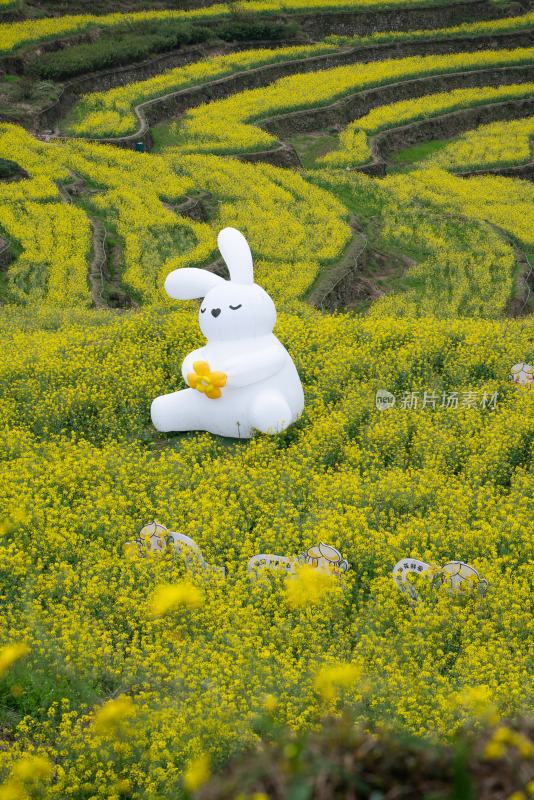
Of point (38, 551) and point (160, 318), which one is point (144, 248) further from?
point (38, 551)

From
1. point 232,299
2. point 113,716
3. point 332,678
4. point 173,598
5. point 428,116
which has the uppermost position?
point 232,299

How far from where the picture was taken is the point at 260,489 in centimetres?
812

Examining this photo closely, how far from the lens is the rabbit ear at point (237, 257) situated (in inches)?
356

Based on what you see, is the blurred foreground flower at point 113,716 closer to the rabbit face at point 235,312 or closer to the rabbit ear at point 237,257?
the rabbit face at point 235,312

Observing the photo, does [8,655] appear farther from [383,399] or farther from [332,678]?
[383,399]

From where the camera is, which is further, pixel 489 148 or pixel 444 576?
pixel 489 148

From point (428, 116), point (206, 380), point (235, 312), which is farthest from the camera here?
point (428, 116)

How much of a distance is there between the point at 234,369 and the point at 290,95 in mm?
24767

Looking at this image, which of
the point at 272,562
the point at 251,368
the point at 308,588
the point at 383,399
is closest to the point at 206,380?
the point at 251,368

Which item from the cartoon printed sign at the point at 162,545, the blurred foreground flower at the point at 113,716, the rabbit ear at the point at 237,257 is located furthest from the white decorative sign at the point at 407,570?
the rabbit ear at the point at 237,257

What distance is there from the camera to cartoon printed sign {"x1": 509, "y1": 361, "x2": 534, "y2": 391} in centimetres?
1008

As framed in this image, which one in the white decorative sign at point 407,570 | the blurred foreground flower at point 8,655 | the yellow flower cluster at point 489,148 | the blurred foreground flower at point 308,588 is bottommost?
the yellow flower cluster at point 489,148

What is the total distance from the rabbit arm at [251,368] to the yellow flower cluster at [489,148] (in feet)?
65.6

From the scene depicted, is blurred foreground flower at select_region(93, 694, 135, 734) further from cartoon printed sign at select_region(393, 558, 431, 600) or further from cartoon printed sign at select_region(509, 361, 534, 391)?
cartoon printed sign at select_region(509, 361, 534, 391)
